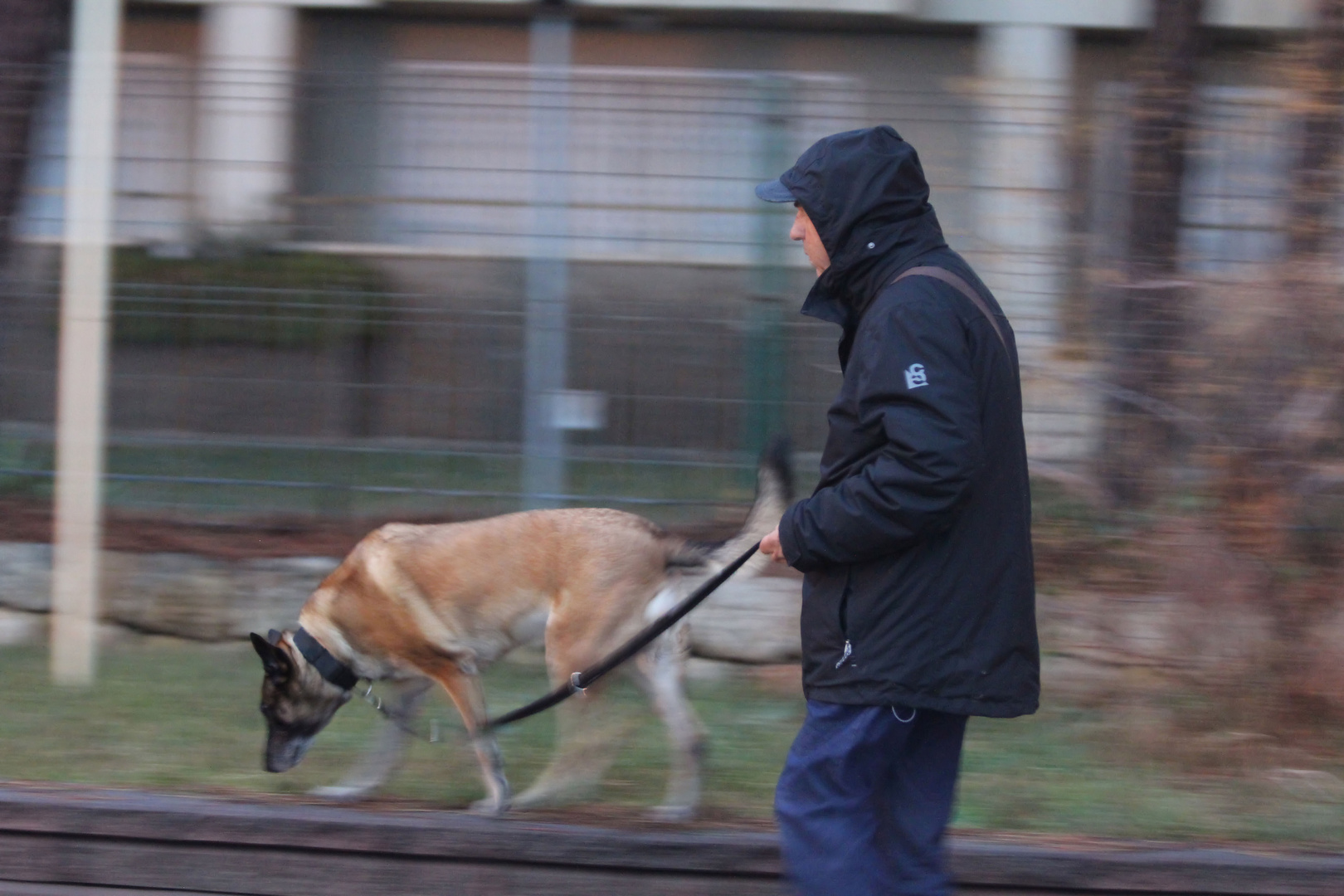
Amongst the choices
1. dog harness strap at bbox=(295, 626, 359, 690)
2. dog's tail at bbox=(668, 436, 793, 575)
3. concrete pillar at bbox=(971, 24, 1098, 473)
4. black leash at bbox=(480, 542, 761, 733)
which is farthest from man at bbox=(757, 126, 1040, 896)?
concrete pillar at bbox=(971, 24, 1098, 473)

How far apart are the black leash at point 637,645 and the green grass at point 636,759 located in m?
0.65

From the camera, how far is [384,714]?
14.3 ft

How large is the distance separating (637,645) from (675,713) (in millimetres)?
704

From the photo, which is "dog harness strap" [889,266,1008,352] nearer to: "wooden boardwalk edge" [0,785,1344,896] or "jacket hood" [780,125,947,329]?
"jacket hood" [780,125,947,329]

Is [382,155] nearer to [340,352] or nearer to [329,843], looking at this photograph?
[340,352]

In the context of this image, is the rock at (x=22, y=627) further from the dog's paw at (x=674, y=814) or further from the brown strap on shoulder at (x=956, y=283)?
the brown strap on shoulder at (x=956, y=283)

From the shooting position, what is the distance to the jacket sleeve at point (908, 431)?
2.74 metres

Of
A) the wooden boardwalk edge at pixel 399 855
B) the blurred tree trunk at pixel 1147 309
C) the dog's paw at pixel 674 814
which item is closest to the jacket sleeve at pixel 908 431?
the wooden boardwalk edge at pixel 399 855

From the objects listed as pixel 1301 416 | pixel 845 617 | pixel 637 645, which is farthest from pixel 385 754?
pixel 1301 416

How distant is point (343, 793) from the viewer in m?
4.33

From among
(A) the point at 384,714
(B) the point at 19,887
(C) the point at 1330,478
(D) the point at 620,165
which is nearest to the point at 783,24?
(D) the point at 620,165

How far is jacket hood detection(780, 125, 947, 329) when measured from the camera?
2893mm

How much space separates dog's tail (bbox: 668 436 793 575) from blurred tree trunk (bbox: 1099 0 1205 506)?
190 centimetres

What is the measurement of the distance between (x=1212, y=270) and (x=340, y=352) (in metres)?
3.84
